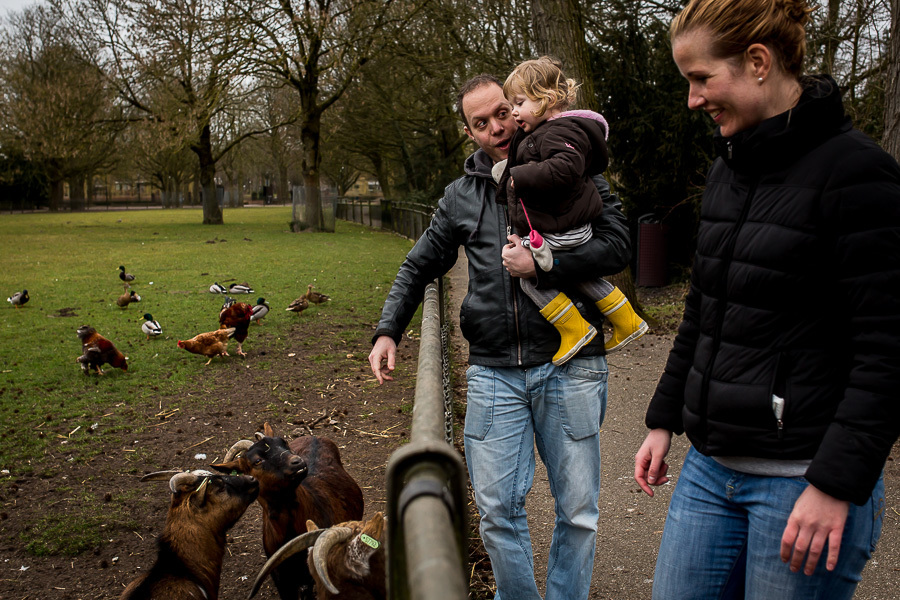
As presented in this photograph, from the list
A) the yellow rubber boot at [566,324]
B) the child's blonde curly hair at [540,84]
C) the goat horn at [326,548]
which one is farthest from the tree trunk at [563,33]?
the goat horn at [326,548]

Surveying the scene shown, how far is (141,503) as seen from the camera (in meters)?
5.36

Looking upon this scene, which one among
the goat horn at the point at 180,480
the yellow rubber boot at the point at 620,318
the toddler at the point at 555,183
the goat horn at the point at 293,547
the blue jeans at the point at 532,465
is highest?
the toddler at the point at 555,183

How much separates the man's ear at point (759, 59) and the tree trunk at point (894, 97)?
14.7ft

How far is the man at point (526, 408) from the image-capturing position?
116 inches

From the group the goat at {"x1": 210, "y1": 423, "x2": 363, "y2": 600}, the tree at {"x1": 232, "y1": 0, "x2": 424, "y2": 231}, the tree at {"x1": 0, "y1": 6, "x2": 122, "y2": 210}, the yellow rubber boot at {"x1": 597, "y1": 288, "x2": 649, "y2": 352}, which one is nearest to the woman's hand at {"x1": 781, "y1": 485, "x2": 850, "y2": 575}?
the yellow rubber boot at {"x1": 597, "y1": 288, "x2": 649, "y2": 352}

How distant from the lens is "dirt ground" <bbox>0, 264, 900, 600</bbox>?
4250mm

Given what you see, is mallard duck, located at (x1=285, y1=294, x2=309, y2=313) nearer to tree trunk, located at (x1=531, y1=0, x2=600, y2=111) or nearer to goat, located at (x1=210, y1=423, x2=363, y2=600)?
tree trunk, located at (x1=531, y1=0, x2=600, y2=111)

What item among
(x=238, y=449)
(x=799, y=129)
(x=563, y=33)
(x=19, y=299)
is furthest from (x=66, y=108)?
(x=799, y=129)

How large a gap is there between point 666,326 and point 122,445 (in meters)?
7.11

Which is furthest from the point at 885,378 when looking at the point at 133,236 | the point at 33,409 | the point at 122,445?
the point at 133,236

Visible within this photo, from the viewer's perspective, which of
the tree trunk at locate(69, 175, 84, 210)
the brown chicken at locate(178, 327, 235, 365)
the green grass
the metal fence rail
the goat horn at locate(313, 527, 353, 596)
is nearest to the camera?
the metal fence rail

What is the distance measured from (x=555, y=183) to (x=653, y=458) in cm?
105

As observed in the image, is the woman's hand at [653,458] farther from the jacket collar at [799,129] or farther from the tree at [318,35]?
the tree at [318,35]

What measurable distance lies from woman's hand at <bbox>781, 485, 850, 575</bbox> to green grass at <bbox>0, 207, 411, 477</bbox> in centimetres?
573
